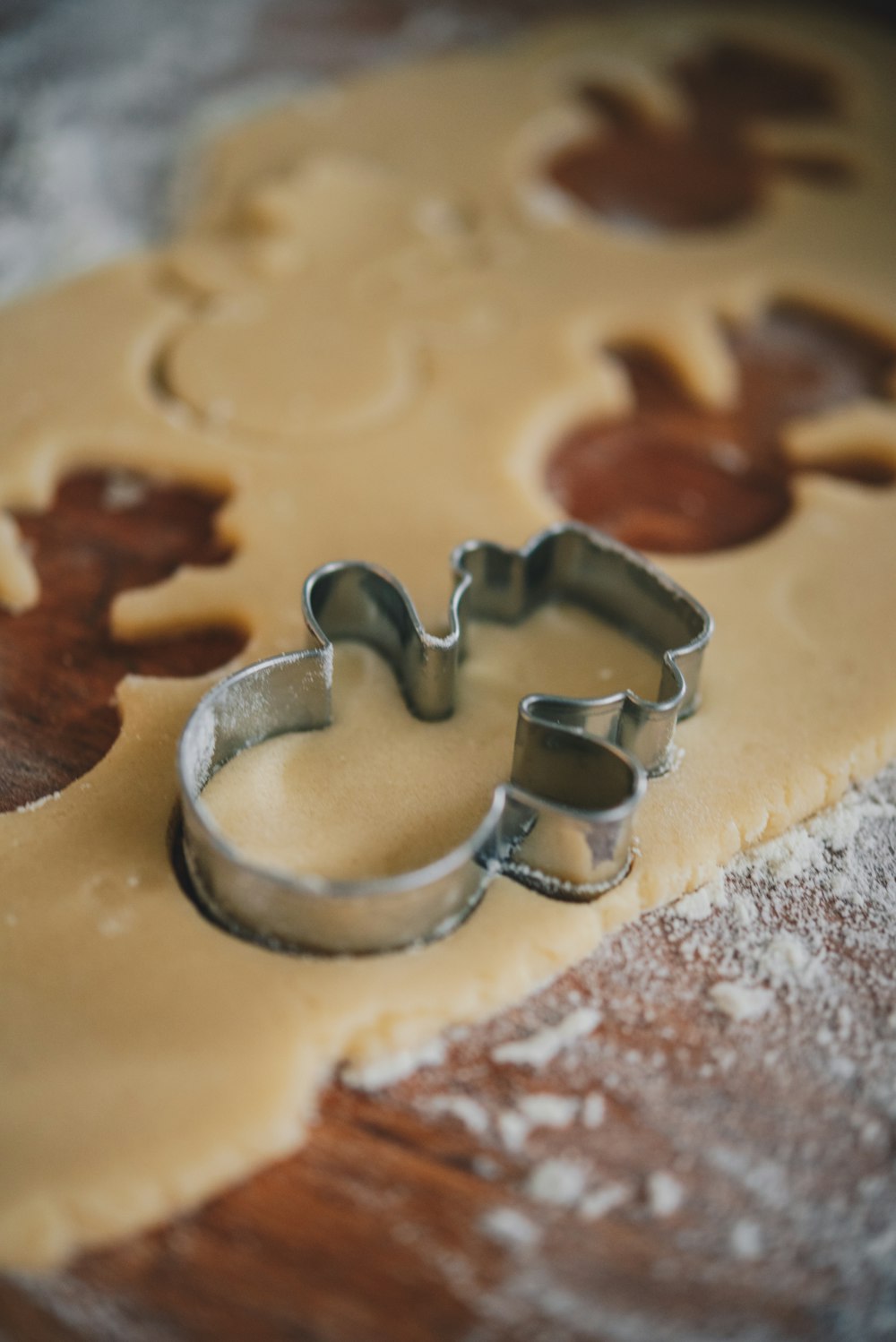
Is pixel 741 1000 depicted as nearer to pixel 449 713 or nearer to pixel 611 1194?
pixel 611 1194

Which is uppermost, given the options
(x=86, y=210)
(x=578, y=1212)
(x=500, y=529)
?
(x=86, y=210)

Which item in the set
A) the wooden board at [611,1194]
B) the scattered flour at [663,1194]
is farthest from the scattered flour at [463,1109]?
the scattered flour at [663,1194]

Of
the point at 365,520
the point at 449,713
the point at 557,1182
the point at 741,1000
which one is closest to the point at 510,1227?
the point at 557,1182

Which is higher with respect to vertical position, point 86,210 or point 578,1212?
point 86,210

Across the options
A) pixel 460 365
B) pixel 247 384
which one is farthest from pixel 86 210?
pixel 460 365

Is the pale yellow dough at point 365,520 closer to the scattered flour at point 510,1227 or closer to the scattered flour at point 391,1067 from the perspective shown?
the scattered flour at point 391,1067

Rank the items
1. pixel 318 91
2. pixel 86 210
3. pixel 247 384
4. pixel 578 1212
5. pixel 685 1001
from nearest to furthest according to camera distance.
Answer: pixel 578 1212 → pixel 685 1001 → pixel 247 384 → pixel 86 210 → pixel 318 91

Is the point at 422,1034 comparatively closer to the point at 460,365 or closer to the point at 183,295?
the point at 460,365
